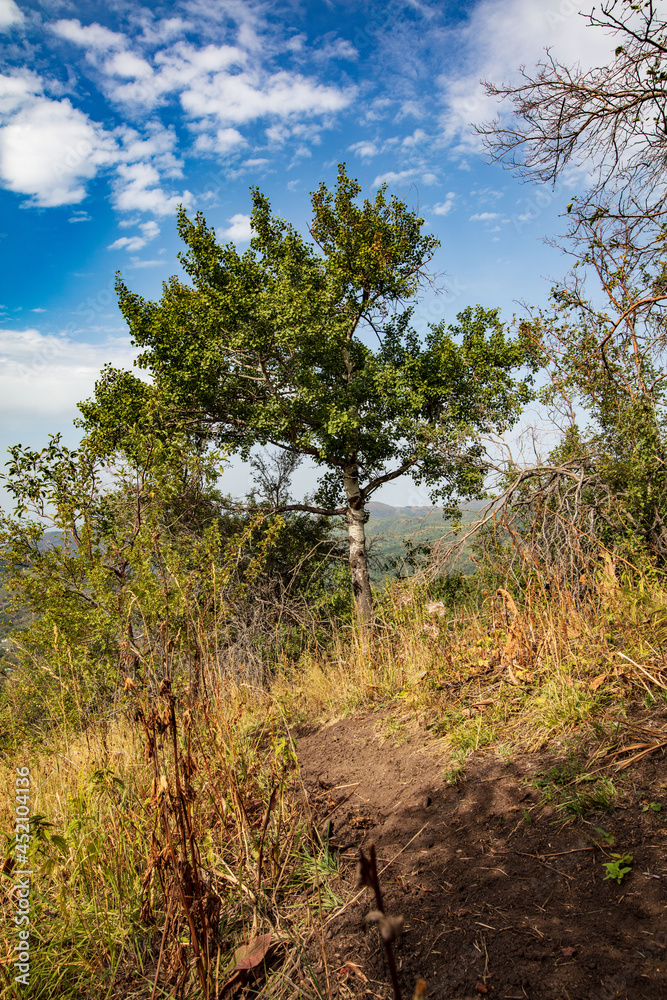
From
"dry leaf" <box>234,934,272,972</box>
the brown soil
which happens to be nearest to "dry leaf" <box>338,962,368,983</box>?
the brown soil

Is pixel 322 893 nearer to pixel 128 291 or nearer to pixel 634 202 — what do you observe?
pixel 634 202

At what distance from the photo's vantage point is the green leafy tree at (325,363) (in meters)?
10.2

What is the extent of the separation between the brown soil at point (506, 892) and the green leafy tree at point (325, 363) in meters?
7.31

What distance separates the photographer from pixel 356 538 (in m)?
12.0

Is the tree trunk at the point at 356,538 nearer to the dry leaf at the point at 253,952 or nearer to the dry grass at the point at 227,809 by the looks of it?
the dry grass at the point at 227,809

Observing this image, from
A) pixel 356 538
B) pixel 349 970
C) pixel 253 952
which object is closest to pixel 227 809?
pixel 253 952

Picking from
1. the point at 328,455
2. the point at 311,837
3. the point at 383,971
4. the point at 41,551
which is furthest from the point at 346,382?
the point at 383,971

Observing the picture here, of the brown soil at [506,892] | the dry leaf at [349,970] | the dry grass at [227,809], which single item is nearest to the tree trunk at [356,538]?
the dry grass at [227,809]

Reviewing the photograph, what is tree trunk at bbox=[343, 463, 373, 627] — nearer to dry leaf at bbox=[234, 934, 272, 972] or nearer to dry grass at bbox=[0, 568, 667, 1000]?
dry grass at bbox=[0, 568, 667, 1000]

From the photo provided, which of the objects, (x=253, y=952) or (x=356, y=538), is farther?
(x=356, y=538)

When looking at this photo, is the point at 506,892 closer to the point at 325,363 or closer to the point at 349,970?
the point at 349,970

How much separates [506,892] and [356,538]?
10198mm

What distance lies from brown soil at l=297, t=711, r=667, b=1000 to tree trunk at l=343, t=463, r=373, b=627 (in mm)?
9122

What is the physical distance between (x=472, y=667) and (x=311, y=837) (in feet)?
5.90
